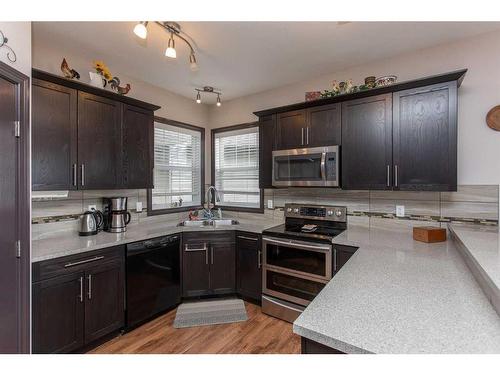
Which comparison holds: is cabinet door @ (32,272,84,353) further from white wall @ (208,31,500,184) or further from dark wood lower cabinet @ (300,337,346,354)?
white wall @ (208,31,500,184)

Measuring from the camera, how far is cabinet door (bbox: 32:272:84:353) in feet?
5.59

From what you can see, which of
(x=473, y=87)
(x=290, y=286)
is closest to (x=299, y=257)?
(x=290, y=286)

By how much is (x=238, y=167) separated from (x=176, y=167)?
899 millimetres

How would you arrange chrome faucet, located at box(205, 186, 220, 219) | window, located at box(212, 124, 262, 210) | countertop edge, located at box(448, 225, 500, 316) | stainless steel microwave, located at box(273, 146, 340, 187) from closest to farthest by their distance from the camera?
countertop edge, located at box(448, 225, 500, 316), stainless steel microwave, located at box(273, 146, 340, 187), window, located at box(212, 124, 262, 210), chrome faucet, located at box(205, 186, 220, 219)

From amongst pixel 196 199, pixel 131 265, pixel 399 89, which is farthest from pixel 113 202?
pixel 399 89

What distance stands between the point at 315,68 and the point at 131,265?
2.79 metres

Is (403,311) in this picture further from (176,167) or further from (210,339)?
(176,167)

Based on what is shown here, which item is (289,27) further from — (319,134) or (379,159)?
(379,159)

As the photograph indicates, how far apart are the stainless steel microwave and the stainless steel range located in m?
0.45

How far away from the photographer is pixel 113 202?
247 cm

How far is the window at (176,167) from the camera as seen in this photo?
3.21 metres

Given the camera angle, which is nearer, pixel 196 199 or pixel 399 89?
pixel 399 89

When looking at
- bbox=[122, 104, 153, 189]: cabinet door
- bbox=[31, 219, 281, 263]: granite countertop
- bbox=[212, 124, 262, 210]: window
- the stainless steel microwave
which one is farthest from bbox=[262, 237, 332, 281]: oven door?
bbox=[122, 104, 153, 189]: cabinet door

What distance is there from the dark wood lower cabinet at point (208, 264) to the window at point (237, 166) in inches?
31.0
